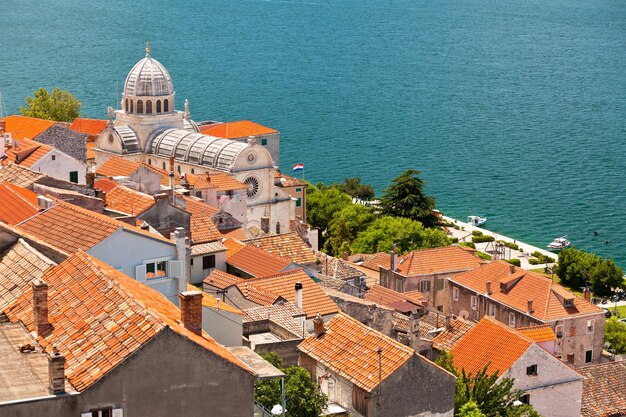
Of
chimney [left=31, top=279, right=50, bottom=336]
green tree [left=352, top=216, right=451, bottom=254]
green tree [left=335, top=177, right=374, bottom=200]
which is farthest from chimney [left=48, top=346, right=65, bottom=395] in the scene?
green tree [left=335, top=177, right=374, bottom=200]

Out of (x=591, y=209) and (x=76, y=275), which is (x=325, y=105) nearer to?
(x=591, y=209)

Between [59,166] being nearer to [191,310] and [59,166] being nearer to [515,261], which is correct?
[191,310]

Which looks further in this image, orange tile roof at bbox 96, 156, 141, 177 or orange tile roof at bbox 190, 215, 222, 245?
orange tile roof at bbox 96, 156, 141, 177

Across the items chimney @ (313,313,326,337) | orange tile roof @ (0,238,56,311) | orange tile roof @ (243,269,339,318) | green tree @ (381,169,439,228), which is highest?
orange tile roof @ (0,238,56,311)

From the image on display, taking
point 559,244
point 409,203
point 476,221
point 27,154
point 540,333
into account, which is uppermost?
point 27,154

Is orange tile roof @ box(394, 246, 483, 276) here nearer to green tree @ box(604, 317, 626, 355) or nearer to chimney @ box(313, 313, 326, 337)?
green tree @ box(604, 317, 626, 355)

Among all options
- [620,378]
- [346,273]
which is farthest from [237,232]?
[620,378]

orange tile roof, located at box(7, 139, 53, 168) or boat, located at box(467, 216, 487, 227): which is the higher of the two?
orange tile roof, located at box(7, 139, 53, 168)

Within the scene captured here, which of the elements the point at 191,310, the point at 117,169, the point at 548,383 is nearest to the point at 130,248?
the point at 191,310
